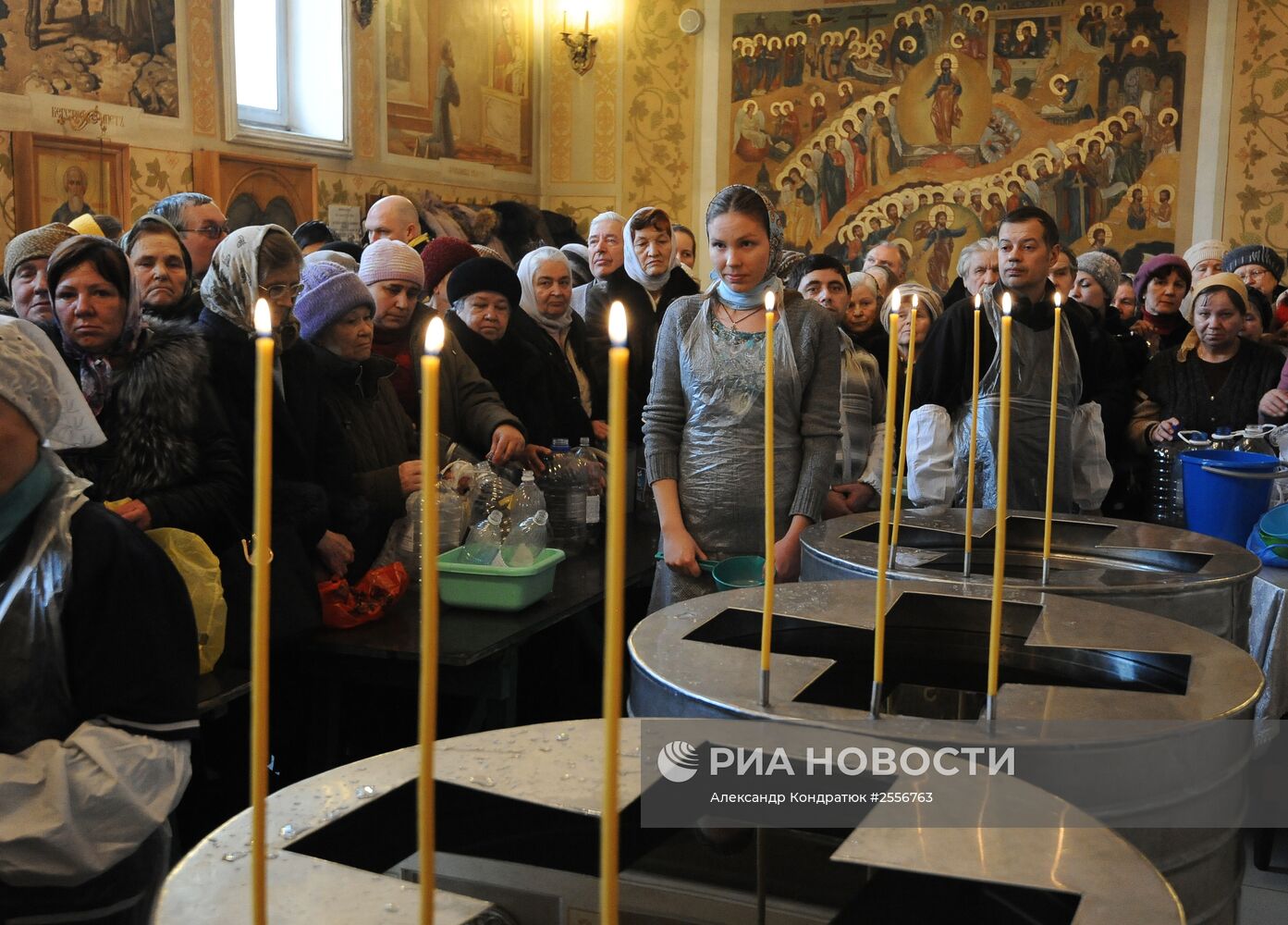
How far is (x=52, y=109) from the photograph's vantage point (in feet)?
22.2

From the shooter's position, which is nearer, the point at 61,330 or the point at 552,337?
the point at 61,330

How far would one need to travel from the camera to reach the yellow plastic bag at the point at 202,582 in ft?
9.46

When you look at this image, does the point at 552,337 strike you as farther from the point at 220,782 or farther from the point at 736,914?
the point at 736,914

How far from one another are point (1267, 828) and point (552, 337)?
10.4ft

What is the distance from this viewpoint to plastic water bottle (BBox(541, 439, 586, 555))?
4.62 metres

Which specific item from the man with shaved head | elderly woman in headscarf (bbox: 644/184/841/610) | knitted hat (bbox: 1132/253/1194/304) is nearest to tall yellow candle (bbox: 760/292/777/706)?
elderly woman in headscarf (bbox: 644/184/841/610)

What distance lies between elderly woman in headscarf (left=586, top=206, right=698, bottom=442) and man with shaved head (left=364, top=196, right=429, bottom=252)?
39.9 inches

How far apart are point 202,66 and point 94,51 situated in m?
0.92

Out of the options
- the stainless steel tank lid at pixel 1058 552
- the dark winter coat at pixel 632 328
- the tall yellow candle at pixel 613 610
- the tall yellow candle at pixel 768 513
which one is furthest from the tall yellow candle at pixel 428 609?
the dark winter coat at pixel 632 328

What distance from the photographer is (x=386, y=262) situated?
4.48m

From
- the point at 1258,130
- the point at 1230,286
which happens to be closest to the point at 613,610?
the point at 1230,286

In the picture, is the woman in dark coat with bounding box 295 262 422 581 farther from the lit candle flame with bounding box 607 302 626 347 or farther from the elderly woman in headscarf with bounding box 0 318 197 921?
the lit candle flame with bounding box 607 302 626 347

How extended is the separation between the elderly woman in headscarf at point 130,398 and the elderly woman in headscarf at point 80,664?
0.95 metres

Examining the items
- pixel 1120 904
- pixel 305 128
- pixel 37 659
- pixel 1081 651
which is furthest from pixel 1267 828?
pixel 305 128
